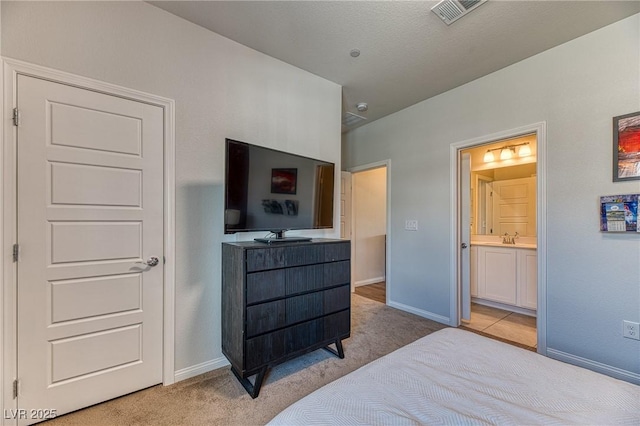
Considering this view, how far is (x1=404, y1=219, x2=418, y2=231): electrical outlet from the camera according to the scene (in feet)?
11.4

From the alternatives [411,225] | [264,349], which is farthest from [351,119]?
[264,349]

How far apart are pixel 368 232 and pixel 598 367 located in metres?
3.31

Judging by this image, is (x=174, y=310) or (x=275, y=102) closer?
(x=174, y=310)

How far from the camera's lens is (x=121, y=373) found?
1833 millimetres

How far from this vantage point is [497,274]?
3.65m

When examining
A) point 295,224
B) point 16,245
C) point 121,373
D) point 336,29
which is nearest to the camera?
point 16,245

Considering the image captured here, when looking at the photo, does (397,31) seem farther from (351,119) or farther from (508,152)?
(508,152)

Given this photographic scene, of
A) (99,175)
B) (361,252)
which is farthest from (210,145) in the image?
(361,252)

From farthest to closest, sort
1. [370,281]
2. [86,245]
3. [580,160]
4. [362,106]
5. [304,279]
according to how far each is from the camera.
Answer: [370,281] → [362,106] → [580,160] → [304,279] → [86,245]

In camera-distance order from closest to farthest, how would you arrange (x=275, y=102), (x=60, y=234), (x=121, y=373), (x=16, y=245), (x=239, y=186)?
1. (x=16, y=245)
2. (x=60, y=234)
3. (x=121, y=373)
4. (x=239, y=186)
5. (x=275, y=102)

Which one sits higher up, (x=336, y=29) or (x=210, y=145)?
(x=336, y=29)

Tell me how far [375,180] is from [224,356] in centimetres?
394

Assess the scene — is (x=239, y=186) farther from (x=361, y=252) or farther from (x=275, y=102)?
(x=361, y=252)

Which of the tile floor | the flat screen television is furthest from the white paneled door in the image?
the tile floor
